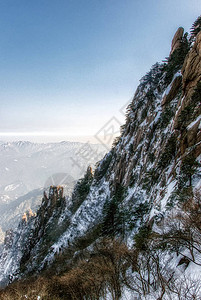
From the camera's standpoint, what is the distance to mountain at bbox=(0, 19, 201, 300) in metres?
11.1

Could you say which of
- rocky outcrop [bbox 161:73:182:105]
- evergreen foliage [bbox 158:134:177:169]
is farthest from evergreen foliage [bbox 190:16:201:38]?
evergreen foliage [bbox 158:134:177:169]

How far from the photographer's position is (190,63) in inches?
1056

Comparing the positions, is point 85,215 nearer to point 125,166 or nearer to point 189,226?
point 125,166

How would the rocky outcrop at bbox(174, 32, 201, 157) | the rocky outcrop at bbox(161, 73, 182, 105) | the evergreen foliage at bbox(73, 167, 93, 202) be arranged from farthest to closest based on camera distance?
the evergreen foliage at bbox(73, 167, 93, 202) < the rocky outcrop at bbox(161, 73, 182, 105) < the rocky outcrop at bbox(174, 32, 201, 157)

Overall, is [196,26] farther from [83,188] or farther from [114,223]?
[83,188]

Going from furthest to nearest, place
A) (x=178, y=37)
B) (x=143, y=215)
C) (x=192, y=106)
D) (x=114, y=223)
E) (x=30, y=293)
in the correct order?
(x=178, y=37) → (x=114, y=223) → (x=143, y=215) → (x=192, y=106) → (x=30, y=293)

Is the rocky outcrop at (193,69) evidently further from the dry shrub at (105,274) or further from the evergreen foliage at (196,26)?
the dry shrub at (105,274)

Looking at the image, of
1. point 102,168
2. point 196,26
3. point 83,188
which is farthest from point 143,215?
point 196,26

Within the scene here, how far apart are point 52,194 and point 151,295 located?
71183 millimetres

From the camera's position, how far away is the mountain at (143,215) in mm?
11133

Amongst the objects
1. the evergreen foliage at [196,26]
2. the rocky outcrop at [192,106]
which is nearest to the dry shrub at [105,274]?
the rocky outcrop at [192,106]

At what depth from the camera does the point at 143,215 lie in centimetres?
2802

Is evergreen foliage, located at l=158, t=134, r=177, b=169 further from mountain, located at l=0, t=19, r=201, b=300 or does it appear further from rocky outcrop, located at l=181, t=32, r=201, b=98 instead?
rocky outcrop, located at l=181, t=32, r=201, b=98

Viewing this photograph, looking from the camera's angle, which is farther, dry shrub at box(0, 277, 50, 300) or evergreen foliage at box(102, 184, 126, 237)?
evergreen foliage at box(102, 184, 126, 237)
